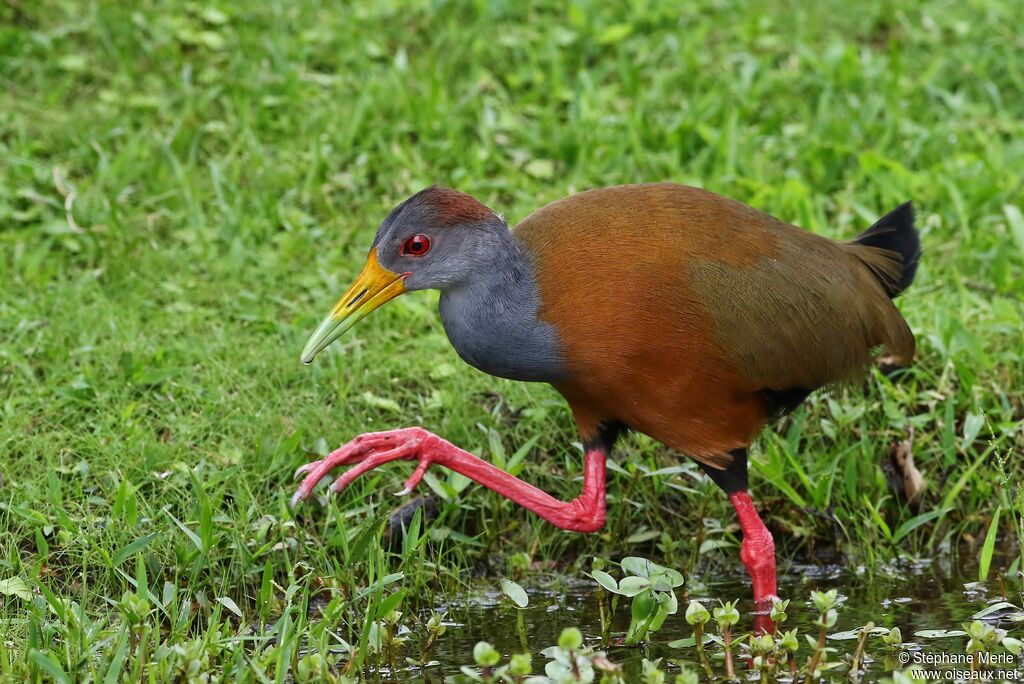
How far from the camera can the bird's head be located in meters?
4.75

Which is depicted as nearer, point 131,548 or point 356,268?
point 131,548

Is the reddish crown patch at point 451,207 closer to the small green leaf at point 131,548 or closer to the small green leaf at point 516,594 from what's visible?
the small green leaf at point 516,594

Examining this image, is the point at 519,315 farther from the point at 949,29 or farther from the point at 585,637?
the point at 949,29

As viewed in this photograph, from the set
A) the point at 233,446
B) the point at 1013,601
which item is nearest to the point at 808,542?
the point at 1013,601

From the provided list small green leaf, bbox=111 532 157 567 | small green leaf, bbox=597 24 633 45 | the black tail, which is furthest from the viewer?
small green leaf, bbox=597 24 633 45

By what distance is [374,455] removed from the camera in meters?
4.96

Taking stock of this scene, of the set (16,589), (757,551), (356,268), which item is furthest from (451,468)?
(356,268)

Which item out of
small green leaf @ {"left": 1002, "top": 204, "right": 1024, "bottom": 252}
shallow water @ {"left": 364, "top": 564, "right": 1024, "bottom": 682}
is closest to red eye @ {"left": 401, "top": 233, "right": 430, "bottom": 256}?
shallow water @ {"left": 364, "top": 564, "right": 1024, "bottom": 682}

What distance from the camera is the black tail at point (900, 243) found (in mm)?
5449

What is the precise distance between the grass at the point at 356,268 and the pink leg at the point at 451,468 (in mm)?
175

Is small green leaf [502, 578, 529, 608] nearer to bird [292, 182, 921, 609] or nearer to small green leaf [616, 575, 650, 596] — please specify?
small green leaf [616, 575, 650, 596]

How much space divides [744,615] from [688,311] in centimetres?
117

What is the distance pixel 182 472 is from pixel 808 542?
243 centimetres

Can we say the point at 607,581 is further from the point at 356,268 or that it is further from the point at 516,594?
the point at 356,268
